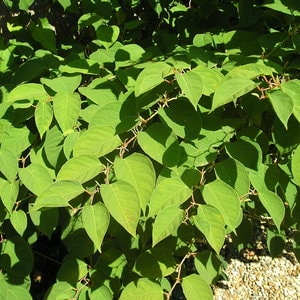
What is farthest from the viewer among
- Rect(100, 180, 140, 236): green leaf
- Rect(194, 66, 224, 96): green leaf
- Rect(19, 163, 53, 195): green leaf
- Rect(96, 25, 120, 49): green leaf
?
Rect(96, 25, 120, 49): green leaf

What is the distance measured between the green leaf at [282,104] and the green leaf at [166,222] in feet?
1.29

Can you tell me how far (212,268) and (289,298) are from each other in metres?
1.23

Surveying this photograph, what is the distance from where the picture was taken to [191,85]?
1.27 meters

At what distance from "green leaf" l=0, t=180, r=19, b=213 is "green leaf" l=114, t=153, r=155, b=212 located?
404 mm

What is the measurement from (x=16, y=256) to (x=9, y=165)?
47 centimetres

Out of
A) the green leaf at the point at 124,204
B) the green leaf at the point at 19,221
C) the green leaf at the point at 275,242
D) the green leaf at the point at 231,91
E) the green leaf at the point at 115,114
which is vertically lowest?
the green leaf at the point at 275,242

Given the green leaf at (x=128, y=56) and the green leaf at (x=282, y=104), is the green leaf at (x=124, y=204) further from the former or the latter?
the green leaf at (x=128, y=56)

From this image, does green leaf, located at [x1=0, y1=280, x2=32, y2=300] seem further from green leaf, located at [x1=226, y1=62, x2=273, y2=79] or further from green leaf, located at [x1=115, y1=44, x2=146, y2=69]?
green leaf, located at [x1=226, y1=62, x2=273, y2=79]

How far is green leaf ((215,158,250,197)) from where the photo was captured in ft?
4.61

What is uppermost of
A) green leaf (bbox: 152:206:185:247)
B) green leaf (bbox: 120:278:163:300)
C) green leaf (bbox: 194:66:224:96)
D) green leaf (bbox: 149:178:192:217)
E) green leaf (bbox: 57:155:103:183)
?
green leaf (bbox: 194:66:224:96)

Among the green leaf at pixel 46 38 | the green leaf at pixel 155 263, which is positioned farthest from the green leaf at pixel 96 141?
the green leaf at pixel 46 38

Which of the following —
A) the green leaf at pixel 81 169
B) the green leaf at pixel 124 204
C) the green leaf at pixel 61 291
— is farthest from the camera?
the green leaf at pixel 61 291

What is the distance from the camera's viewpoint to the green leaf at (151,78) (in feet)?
4.13

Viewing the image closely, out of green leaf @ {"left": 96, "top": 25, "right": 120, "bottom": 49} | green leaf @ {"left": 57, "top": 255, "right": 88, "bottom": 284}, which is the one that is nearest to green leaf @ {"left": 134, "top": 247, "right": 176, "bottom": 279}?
green leaf @ {"left": 57, "top": 255, "right": 88, "bottom": 284}
